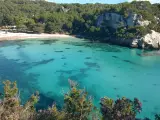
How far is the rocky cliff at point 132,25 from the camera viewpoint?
7450cm

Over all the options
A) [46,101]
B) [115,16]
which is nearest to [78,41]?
[115,16]

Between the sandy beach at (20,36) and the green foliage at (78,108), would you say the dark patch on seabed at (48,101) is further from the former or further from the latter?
the sandy beach at (20,36)

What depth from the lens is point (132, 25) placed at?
7912 centimetres

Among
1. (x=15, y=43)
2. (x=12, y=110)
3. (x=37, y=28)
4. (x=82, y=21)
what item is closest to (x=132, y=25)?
(x=82, y=21)

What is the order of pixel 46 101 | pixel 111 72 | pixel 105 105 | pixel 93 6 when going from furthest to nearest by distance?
pixel 93 6, pixel 111 72, pixel 46 101, pixel 105 105

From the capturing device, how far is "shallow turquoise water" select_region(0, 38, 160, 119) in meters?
37.6

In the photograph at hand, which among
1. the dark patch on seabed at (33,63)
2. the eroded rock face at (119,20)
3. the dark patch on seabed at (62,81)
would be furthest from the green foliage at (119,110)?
the eroded rock face at (119,20)

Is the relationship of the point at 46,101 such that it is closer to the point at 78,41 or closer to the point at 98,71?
the point at 98,71

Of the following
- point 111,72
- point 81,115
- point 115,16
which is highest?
point 115,16

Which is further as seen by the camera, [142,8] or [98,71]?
[142,8]

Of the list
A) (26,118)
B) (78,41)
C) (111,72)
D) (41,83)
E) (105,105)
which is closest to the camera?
(26,118)

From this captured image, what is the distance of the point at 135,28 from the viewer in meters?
76.2

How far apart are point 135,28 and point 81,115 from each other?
197 feet

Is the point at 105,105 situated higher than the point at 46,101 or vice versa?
the point at 105,105
